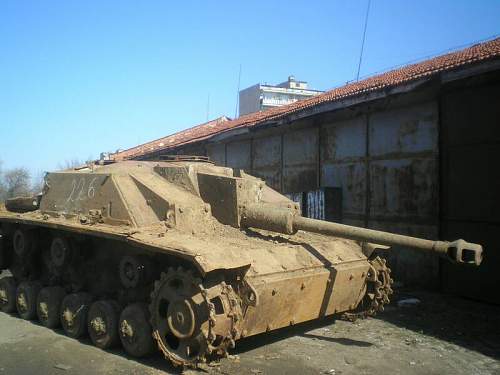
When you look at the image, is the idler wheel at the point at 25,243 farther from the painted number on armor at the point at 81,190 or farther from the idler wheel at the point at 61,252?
the painted number on armor at the point at 81,190

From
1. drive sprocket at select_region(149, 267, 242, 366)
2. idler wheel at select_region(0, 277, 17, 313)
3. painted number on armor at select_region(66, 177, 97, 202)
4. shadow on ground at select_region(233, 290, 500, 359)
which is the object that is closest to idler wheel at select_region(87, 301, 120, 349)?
drive sprocket at select_region(149, 267, 242, 366)

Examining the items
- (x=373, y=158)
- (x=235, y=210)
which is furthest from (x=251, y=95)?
(x=235, y=210)

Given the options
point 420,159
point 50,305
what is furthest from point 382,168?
point 50,305

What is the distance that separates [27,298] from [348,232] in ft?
15.9

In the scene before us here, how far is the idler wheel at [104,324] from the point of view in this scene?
6.30 metres

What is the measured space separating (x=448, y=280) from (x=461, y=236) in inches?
32.4

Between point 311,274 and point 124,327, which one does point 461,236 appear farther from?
point 124,327

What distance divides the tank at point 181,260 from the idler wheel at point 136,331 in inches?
0.6

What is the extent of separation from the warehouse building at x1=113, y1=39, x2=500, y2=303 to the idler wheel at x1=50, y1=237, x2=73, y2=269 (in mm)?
5789

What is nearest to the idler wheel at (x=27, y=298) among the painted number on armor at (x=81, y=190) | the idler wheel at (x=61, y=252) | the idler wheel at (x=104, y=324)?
the idler wheel at (x=61, y=252)

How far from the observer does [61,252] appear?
7301 millimetres

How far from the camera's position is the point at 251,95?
130 feet

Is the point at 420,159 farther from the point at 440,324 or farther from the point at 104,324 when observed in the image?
the point at 104,324

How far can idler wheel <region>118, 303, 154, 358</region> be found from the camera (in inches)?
233
